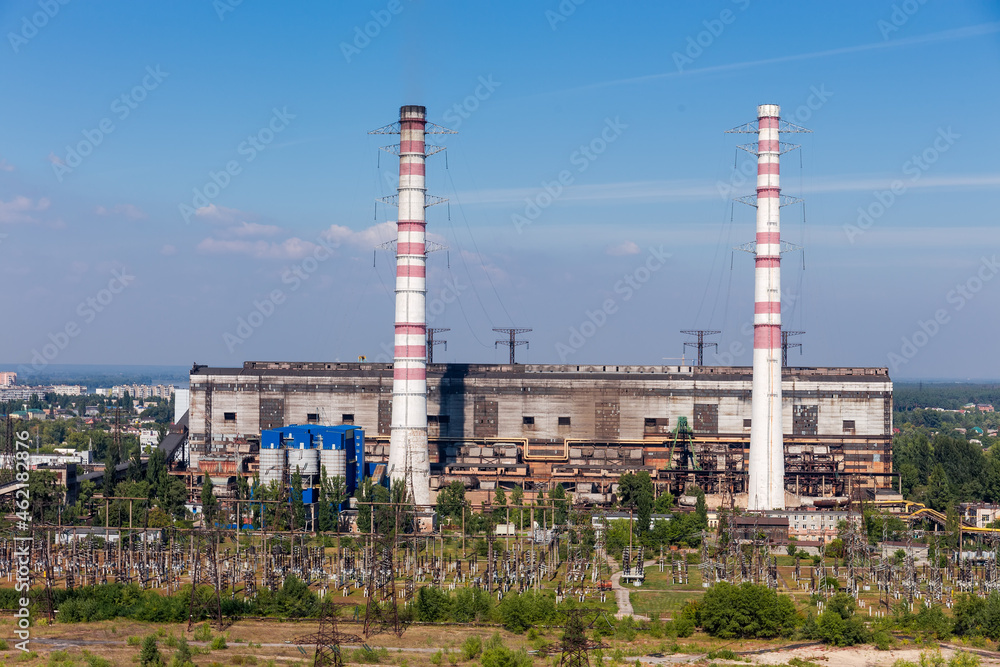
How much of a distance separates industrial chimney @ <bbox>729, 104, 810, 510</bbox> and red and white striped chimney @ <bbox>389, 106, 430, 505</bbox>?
16700 millimetres

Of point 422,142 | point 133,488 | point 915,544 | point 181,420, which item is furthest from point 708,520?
point 181,420

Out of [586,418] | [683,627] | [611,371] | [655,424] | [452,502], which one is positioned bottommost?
[683,627]

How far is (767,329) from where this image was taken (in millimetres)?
59281

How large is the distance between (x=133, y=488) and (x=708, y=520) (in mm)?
28941

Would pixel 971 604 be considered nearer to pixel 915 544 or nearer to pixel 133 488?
pixel 915 544

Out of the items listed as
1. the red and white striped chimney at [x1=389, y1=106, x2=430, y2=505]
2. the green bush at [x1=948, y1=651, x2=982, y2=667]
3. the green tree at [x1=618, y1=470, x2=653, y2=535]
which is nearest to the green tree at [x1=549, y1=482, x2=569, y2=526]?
the green tree at [x1=618, y1=470, x2=653, y2=535]

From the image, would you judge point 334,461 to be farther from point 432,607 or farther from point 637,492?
point 432,607

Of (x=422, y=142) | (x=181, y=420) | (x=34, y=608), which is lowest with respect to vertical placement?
(x=34, y=608)

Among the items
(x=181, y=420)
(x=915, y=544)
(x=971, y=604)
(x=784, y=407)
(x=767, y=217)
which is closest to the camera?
(x=971, y=604)

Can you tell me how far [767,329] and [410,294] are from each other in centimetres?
1781

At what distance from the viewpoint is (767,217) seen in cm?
5912

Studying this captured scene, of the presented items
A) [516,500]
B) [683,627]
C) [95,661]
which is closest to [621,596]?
[683,627]

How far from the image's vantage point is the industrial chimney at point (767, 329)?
58.9m

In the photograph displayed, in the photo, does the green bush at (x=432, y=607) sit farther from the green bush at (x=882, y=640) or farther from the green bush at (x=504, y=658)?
the green bush at (x=882, y=640)
